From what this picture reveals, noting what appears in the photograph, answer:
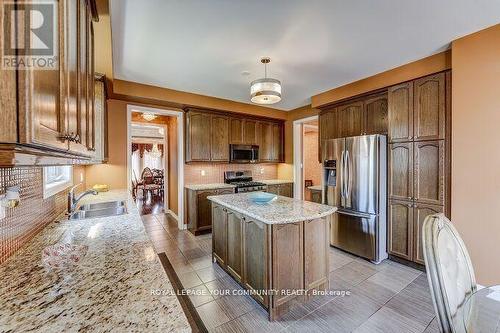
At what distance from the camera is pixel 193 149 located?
14.1 ft

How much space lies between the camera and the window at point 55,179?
1733 millimetres

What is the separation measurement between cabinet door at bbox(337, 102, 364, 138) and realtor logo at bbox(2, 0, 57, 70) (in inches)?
148

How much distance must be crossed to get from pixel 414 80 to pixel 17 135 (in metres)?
3.70

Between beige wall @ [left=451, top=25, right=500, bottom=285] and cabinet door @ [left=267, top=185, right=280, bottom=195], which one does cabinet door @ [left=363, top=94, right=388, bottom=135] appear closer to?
beige wall @ [left=451, top=25, right=500, bottom=285]

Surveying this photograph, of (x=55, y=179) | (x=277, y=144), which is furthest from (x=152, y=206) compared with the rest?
(x=55, y=179)

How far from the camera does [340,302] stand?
2.13m

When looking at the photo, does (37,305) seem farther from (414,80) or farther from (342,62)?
(414,80)

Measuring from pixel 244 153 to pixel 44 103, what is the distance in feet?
14.5

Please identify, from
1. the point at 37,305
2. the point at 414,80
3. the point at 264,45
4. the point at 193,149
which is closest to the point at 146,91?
the point at 193,149

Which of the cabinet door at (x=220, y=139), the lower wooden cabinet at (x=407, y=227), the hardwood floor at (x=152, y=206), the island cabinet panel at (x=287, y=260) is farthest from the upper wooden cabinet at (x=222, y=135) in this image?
the lower wooden cabinet at (x=407, y=227)

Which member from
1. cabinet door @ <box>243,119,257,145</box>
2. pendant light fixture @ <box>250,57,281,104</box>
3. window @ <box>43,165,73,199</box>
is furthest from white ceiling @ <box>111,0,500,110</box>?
cabinet door @ <box>243,119,257,145</box>

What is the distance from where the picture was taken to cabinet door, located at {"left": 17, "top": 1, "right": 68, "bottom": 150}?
0.46 m

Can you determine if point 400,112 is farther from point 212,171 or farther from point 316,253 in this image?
point 212,171

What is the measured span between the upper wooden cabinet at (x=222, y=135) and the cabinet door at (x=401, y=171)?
110 inches
